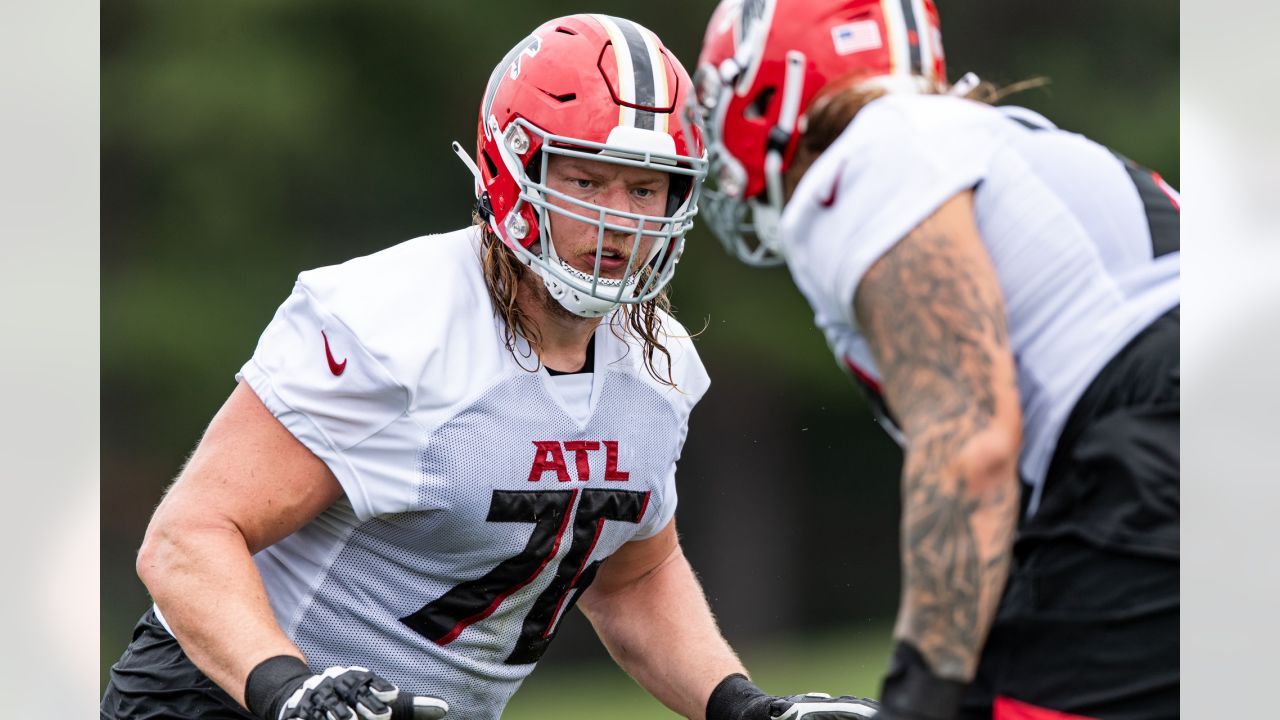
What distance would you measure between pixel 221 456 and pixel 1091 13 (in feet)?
27.1

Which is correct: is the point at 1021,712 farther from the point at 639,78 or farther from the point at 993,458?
the point at 639,78

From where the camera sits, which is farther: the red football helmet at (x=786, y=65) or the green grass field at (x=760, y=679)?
the green grass field at (x=760, y=679)

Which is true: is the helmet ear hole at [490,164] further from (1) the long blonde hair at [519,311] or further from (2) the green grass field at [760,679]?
(2) the green grass field at [760,679]

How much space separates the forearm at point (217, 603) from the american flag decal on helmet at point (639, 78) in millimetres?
930

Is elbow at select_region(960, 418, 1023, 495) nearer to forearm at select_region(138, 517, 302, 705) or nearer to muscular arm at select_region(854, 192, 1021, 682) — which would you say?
muscular arm at select_region(854, 192, 1021, 682)

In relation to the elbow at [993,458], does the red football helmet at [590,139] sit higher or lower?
higher

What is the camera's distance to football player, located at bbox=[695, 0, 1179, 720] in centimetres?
157

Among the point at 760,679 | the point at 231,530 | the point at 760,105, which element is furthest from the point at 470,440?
the point at 760,679

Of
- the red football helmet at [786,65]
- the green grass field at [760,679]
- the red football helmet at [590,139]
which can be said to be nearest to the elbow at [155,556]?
the red football helmet at [590,139]

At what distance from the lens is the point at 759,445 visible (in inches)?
362

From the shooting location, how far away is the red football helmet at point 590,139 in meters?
2.47
